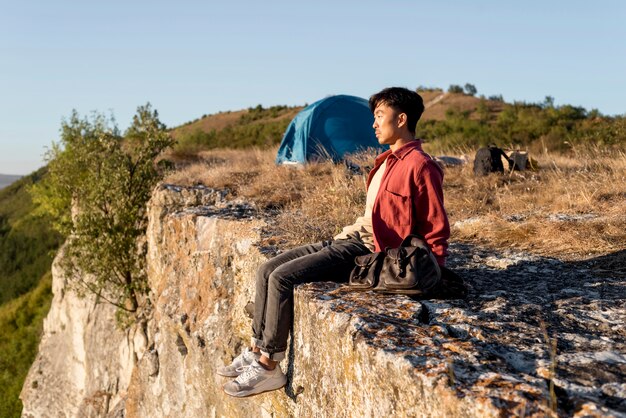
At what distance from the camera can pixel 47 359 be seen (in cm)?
1753

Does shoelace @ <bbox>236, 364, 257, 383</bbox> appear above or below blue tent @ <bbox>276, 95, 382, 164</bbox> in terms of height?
below

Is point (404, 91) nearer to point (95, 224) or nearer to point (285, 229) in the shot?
point (285, 229)

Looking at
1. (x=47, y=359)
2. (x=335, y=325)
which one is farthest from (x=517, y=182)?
(x=47, y=359)

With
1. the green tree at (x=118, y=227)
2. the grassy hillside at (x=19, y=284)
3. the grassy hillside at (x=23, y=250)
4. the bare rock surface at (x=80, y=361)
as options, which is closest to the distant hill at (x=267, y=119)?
the grassy hillside at (x=19, y=284)

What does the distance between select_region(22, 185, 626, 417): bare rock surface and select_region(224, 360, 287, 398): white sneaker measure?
13 centimetres

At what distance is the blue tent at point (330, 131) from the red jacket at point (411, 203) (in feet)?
28.4

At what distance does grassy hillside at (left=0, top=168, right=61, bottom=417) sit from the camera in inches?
1024

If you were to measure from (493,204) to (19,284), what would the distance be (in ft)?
146

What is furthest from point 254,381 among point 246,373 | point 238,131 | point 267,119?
point 267,119

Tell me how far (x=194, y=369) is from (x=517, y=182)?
591cm

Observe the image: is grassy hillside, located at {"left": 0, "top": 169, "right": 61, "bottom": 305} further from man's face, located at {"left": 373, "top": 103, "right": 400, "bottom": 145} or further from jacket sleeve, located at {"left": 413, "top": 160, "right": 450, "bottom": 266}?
jacket sleeve, located at {"left": 413, "top": 160, "right": 450, "bottom": 266}

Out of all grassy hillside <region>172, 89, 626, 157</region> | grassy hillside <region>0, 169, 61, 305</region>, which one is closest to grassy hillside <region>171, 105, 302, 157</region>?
grassy hillside <region>172, 89, 626, 157</region>

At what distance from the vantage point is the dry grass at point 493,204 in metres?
5.25

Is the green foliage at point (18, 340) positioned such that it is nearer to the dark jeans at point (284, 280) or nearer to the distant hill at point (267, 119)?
the distant hill at point (267, 119)
